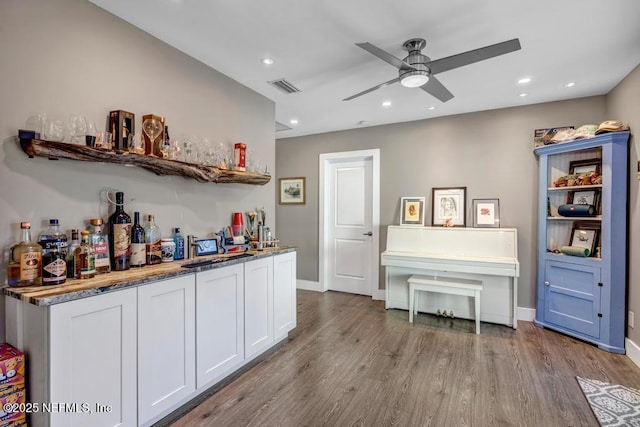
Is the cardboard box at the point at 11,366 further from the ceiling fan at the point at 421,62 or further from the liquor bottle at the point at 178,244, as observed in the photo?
the ceiling fan at the point at 421,62

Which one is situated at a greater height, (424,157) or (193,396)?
(424,157)

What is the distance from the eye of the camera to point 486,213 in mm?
3803

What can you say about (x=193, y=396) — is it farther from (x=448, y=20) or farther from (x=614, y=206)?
(x=614, y=206)

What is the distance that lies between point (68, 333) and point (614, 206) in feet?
13.8

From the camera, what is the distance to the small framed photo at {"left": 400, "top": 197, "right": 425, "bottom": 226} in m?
4.15

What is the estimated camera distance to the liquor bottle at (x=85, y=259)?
1.63 metres

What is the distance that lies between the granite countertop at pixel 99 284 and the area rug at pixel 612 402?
274 cm

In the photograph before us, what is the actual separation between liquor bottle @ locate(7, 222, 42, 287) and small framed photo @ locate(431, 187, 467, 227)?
389cm

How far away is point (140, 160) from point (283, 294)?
1.72 metres

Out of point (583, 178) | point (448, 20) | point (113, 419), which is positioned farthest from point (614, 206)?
point (113, 419)

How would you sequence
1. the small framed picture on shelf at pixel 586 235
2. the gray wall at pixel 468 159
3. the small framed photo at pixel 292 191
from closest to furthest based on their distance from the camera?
the small framed picture on shelf at pixel 586 235
the gray wall at pixel 468 159
the small framed photo at pixel 292 191

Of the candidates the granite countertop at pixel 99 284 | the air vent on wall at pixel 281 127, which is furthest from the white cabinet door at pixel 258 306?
the air vent on wall at pixel 281 127

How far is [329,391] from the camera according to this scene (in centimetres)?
222

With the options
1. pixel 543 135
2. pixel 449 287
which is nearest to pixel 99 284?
pixel 449 287
